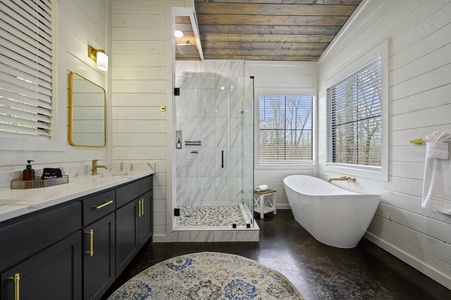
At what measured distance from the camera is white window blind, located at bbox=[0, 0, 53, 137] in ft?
4.23

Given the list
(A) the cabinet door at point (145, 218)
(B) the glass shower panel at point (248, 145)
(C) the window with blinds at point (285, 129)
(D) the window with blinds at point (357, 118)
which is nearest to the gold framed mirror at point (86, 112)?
(A) the cabinet door at point (145, 218)

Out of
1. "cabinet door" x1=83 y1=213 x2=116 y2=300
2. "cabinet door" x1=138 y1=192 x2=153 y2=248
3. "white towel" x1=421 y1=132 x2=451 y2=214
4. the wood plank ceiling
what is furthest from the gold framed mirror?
"white towel" x1=421 y1=132 x2=451 y2=214

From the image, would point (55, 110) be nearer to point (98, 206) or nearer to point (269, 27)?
point (98, 206)

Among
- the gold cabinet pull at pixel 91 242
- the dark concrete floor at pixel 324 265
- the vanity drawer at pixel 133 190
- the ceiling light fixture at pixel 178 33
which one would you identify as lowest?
the dark concrete floor at pixel 324 265

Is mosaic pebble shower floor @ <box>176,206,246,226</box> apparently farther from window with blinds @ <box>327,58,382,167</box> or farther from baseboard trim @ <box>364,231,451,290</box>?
window with blinds @ <box>327,58,382,167</box>

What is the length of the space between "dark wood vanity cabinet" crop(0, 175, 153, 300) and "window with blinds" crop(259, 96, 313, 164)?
274 centimetres

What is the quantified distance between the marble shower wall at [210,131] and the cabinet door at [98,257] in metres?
2.32

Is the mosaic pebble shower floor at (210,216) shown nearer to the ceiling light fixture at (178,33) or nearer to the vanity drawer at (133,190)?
the vanity drawer at (133,190)

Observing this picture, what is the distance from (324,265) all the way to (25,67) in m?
2.98

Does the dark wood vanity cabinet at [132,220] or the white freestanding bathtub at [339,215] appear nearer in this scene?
the dark wood vanity cabinet at [132,220]

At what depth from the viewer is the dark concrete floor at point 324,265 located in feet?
5.47

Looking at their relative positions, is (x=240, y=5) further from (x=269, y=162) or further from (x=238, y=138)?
(x=269, y=162)

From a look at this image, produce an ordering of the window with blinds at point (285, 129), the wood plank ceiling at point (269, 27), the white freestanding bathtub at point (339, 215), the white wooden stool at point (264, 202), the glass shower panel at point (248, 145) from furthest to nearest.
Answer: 1. the window with blinds at point (285, 129)
2. the white wooden stool at point (264, 202)
3. the glass shower panel at point (248, 145)
4. the wood plank ceiling at point (269, 27)
5. the white freestanding bathtub at point (339, 215)

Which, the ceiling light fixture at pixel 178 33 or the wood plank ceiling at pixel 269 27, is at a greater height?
the wood plank ceiling at pixel 269 27
